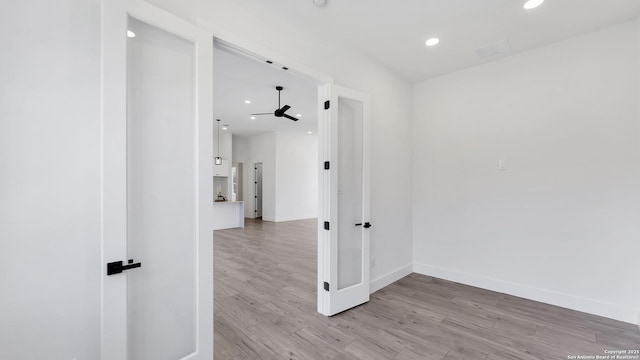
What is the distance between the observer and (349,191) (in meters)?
3.13

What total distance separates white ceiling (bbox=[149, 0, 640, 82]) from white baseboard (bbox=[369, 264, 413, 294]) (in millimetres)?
2982

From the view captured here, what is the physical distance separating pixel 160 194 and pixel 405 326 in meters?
2.49

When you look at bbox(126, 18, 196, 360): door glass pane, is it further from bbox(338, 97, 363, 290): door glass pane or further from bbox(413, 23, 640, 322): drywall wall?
bbox(413, 23, 640, 322): drywall wall

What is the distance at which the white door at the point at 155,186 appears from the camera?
1.44 metres

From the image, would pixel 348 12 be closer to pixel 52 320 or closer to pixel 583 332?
pixel 52 320

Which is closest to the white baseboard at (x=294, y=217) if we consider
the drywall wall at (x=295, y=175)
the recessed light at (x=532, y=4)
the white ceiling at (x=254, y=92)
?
the drywall wall at (x=295, y=175)

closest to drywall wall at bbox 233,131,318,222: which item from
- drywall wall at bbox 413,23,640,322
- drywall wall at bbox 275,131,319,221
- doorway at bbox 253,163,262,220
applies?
drywall wall at bbox 275,131,319,221

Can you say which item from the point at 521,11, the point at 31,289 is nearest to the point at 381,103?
the point at 521,11

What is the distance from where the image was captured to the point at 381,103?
3.65 m

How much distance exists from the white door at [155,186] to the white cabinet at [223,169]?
761 cm

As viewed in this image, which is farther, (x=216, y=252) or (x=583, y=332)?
(x=216, y=252)

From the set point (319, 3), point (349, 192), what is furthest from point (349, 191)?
point (319, 3)

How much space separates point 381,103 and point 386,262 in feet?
7.33

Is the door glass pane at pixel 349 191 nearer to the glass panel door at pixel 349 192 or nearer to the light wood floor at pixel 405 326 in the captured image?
the glass panel door at pixel 349 192
